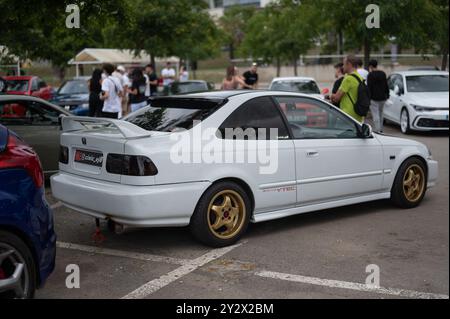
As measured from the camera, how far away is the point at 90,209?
224 inches

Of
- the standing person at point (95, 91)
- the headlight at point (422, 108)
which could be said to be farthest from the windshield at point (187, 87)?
the headlight at point (422, 108)

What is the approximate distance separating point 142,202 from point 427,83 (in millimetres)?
12389

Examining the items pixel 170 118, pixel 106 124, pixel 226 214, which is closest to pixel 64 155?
pixel 106 124

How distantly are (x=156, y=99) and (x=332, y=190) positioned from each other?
2.18 m

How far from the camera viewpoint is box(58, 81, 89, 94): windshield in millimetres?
19389

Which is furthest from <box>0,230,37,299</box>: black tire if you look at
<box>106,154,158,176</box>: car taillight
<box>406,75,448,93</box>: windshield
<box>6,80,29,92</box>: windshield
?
<box>6,80,29,92</box>: windshield

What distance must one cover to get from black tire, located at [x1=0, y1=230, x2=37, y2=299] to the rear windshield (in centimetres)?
212

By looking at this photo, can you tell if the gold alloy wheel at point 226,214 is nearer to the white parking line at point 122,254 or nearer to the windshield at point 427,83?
the white parking line at point 122,254

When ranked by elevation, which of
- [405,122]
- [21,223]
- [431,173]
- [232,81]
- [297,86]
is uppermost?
[232,81]

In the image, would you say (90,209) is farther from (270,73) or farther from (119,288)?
(270,73)

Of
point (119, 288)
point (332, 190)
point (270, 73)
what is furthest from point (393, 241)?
point (270, 73)

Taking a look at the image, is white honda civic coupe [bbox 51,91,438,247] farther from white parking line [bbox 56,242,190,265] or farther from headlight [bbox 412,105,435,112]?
headlight [bbox 412,105,435,112]

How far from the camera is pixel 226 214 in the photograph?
5848 mm

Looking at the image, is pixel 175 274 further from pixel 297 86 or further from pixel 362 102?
pixel 297 86
